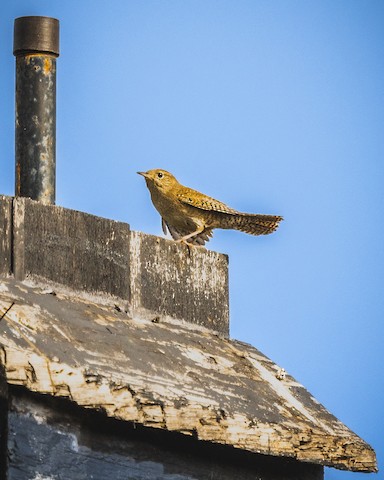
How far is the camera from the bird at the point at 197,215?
8.34m

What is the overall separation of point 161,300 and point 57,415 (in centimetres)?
156

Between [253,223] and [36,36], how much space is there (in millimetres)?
2161

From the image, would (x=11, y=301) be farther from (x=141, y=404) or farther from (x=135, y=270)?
(x=135, y=270)

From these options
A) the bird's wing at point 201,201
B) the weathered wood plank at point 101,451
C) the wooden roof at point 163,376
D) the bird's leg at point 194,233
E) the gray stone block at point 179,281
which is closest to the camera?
the weathered wood plank at point 101,451

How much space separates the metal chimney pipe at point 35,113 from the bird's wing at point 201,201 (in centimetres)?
181

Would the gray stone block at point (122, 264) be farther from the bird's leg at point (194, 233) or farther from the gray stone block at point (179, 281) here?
the bird's leg at point (194, 233)

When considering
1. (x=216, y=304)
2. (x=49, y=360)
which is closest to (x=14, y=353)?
(x=49, y=360)

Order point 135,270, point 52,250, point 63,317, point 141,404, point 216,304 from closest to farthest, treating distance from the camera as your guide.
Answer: point 141,404 → point 63,317 → point 52,250 → point 135,270 → point 216,304

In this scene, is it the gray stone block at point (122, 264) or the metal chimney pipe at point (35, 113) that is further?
the metal chimney pipe at point (35, 113)

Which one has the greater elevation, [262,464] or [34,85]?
[34,85]

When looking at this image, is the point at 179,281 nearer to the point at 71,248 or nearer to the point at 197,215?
the point at 71,248

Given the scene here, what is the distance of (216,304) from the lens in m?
6.53

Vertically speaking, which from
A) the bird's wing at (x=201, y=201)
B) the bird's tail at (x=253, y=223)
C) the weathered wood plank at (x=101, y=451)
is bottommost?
the weathered wood plank at (x=101, y=451)

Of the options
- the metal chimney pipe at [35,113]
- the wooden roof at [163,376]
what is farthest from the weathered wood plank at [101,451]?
the metal chimney pipe at [35,113]
